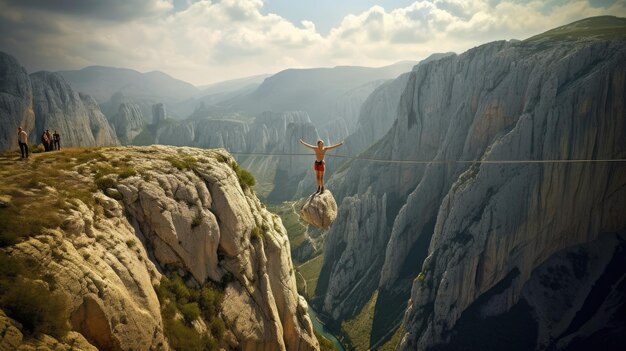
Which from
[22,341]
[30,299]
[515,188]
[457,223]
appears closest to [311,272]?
[457,223]

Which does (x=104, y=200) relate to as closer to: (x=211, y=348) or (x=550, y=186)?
(x=211, y=348)

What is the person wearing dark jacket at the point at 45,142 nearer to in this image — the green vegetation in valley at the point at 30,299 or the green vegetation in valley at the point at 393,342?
the green vegetation in valley at the point at 30,299

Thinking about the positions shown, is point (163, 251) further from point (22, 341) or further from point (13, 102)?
point (13, 102)

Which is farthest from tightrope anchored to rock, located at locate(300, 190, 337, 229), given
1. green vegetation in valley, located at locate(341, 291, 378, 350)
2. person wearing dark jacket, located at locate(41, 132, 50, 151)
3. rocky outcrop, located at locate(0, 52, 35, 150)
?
rocky outcrop, located at locate(0, 52, 35, 150)

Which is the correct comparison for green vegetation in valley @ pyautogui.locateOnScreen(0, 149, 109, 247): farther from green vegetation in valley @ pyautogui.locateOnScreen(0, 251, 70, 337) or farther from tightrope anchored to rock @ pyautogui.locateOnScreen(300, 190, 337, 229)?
tightrope anchored to rock @ pyautogui.locateOnScreen(300, 190, 337, 229)

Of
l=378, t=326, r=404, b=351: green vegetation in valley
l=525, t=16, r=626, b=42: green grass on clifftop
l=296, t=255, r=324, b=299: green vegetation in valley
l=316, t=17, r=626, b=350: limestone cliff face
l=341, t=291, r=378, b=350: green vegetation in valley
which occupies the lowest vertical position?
l=296, t=255, r=324, b=299: green vegetation in valley

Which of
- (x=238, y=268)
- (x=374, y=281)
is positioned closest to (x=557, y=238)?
(x=374, y=281)
